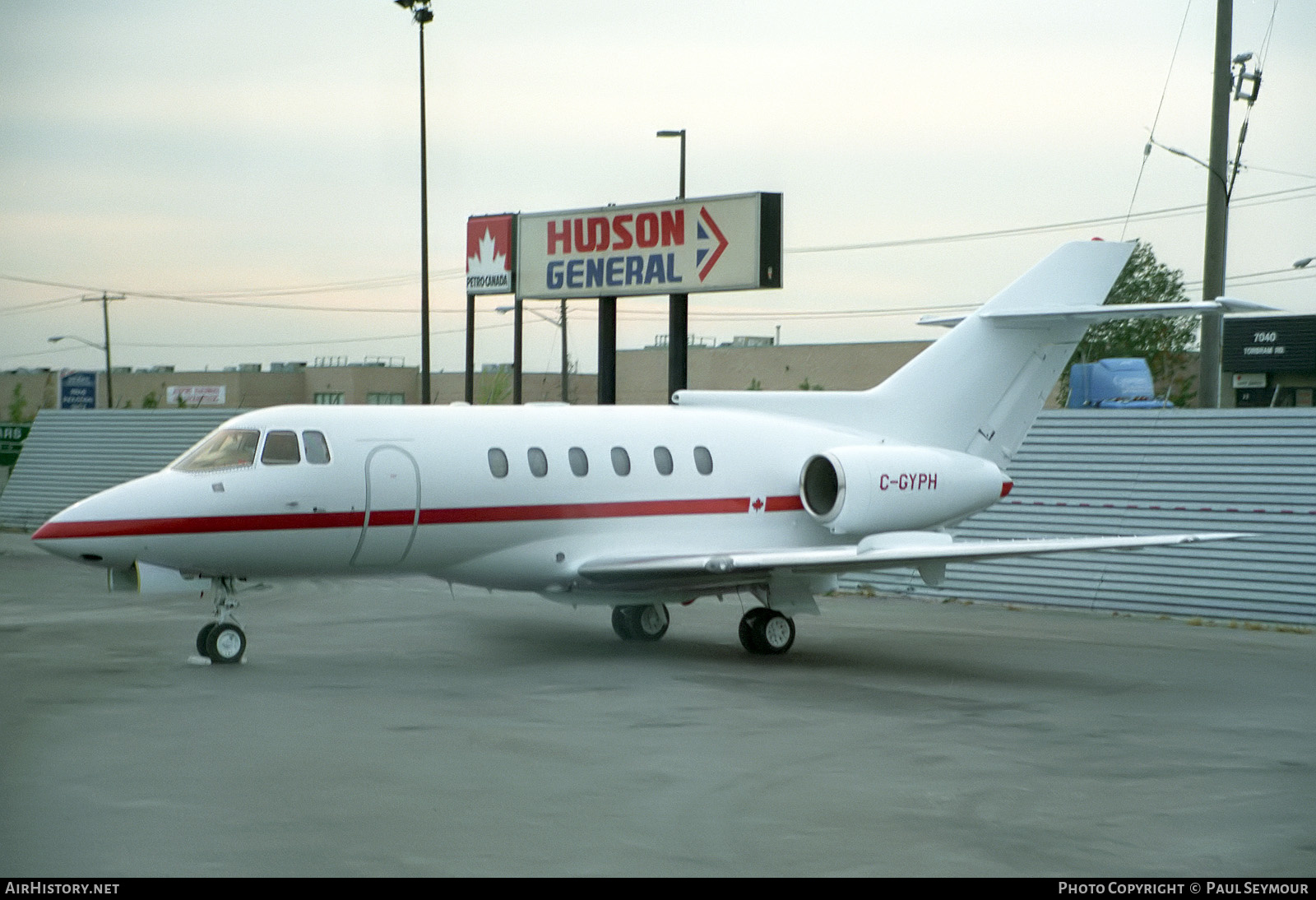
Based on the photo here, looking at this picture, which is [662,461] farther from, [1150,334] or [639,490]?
[1150,334]

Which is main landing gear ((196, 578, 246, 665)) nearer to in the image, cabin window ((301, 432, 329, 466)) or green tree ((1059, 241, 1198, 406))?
cabin window ((301, 432, 329, 466))

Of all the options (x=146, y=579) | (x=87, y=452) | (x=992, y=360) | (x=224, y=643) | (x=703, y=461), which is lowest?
(x=224, y=643)

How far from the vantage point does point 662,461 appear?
16.9m

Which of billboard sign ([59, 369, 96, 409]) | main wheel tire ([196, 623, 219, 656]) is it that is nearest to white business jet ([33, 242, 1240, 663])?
main wheel tire ([196, 623, 219, 656])

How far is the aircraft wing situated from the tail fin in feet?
8.76

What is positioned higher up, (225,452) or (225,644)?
(225,452)

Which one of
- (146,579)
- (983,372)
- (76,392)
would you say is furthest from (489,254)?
(76,392)

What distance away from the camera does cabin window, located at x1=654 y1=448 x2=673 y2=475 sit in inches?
664

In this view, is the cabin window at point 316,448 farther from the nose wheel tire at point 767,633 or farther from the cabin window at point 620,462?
the nose wheel tire at point 767,633

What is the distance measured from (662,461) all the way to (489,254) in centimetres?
1280

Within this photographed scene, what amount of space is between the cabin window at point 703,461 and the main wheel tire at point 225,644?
533 cm

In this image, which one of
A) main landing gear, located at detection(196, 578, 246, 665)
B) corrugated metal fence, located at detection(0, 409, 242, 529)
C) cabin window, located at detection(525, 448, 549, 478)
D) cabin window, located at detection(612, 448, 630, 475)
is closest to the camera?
main landing gear, located at detection(196, 578, 246, 665)
